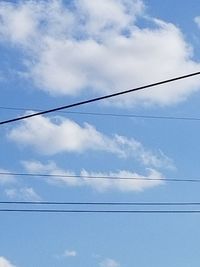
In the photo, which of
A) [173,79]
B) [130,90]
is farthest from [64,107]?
[173,79]

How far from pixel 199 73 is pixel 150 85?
1.34 metres

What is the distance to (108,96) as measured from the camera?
766 inches

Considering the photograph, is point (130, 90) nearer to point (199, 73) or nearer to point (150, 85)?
point (150, 85)

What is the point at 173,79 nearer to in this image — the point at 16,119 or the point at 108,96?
the point at 108,96

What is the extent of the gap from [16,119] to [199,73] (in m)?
5.44

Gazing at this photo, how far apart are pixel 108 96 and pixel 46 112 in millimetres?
1892

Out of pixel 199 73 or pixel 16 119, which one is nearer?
pixel 199 73

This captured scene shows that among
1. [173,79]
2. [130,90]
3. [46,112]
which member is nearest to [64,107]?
[46,112]

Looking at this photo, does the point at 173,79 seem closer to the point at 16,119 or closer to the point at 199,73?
the point at 199,73

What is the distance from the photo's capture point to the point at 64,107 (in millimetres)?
20109

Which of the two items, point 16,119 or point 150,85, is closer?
point 150,85

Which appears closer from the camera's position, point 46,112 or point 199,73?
point 199,73

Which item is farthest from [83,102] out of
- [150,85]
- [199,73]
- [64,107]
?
[199,73]

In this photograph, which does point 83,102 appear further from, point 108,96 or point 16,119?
point 16,119
